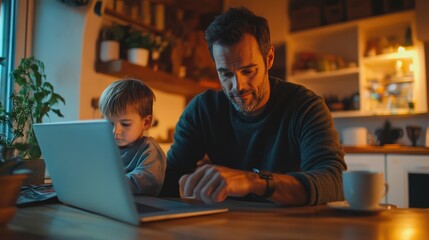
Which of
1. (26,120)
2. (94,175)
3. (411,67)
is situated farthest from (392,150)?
(94,175)

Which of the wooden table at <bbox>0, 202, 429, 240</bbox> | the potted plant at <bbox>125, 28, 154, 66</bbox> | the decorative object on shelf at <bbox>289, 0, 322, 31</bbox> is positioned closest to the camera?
the wooden table at <bbox>0, 202, 429, 240</bbox>

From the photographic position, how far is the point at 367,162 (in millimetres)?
3059

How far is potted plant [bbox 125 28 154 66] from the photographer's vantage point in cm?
270

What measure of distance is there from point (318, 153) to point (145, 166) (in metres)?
0.49

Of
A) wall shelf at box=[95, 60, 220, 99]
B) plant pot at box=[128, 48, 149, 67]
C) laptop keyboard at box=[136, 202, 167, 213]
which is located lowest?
laptop keyboard at box=[136, 202, 167, 213]

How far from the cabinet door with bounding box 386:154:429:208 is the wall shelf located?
5.31 ft

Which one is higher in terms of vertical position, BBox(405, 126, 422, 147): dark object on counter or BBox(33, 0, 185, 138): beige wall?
BBox(33, 0, 185, 138): beige wall

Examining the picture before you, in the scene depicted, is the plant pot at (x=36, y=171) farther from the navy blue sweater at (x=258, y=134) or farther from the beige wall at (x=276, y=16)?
the beige wall at (x=276, y=16)

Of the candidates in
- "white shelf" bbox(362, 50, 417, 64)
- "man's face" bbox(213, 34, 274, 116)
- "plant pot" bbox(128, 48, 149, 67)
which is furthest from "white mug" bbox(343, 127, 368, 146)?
"man's face" bbox(213, 34, 274, 116)

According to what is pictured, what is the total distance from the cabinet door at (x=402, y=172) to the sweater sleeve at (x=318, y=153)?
6.11 ft

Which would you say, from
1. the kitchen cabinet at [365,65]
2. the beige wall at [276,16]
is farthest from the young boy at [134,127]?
the beige wall at [276,16]

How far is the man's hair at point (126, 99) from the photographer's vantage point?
1316 mm

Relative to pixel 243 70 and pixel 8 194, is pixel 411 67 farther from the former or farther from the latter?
pixel 8 194

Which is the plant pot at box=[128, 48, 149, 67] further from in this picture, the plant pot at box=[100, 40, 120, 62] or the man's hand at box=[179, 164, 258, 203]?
the man's hand at box=[179, 164, 258, 203]
